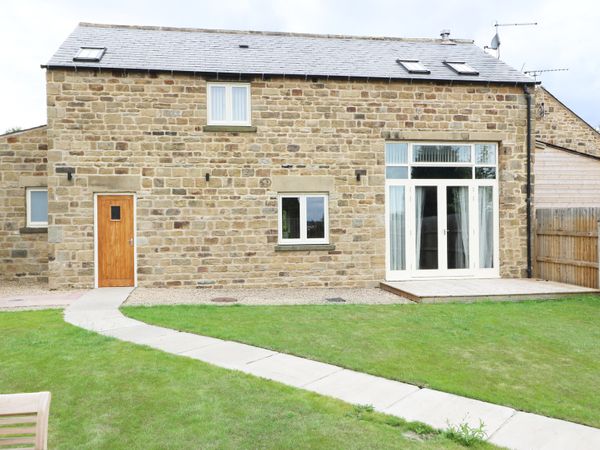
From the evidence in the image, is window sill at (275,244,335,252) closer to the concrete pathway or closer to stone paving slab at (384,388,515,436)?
the concrete pathway

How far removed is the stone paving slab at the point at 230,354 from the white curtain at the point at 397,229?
22.2 feet

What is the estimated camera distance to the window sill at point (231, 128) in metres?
11.4

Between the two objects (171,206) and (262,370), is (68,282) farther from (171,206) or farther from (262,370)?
(262,370)

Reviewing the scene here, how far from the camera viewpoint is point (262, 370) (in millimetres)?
5184

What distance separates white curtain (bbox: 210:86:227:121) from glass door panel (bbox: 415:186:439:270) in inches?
208

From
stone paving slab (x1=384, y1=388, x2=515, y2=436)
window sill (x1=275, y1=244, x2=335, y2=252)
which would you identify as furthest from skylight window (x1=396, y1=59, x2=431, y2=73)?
stone paving slab (x1=384, y1=388, x2=515, y2=436)

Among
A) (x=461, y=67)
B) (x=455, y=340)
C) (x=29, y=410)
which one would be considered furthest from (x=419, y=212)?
(x=29, y=410)

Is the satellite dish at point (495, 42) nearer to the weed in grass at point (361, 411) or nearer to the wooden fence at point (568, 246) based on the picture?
the wooden fence at point (568, 246)

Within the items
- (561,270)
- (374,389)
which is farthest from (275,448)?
(561,270)

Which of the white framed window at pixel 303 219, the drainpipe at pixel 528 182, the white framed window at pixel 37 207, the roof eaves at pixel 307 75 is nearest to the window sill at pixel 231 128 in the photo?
the roof eaves at pixel 307 75

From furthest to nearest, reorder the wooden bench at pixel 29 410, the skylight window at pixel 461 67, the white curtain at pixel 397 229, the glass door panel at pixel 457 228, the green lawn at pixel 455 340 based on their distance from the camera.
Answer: the skylight window at pixel 461 67
the glass door panel at pixel 457 228
the white curtain at pixel 397 229
the green lawn at pixel 455 340
the wooden bench at pixel 29 410

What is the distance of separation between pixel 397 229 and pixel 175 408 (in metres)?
8.97

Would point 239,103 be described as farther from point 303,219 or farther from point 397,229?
point 397,229

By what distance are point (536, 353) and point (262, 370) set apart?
3.43 meters
